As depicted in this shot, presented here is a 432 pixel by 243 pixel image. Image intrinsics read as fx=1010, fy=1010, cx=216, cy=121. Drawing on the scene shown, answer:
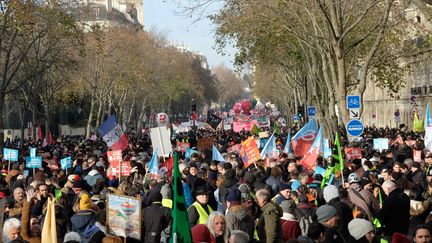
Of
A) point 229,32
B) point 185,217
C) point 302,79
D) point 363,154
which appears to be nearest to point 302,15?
point 229,32

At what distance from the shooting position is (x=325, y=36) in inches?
1409

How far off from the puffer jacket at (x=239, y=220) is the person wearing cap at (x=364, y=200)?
6.00 feet

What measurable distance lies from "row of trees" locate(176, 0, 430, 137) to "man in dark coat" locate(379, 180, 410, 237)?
13.7 m

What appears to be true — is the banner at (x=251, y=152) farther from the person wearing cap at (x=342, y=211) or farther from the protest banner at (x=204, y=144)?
the person wearing cap at (x=342, y=211)

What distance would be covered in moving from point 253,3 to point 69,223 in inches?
910

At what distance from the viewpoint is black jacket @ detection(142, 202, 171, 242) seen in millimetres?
11281

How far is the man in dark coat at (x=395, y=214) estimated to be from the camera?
1159cm

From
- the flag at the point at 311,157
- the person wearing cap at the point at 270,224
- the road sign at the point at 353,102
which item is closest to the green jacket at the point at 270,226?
the person wearing cap at the point at 270,224

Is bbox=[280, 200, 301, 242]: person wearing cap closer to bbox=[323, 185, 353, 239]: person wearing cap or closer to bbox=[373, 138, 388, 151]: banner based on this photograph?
bbox=[323, 185, 353, 239]: person wearing cap

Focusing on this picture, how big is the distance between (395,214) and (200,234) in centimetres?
318

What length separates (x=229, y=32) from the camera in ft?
138

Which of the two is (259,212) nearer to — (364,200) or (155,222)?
(364,200)

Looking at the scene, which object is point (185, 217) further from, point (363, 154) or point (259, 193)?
point (363, 154)

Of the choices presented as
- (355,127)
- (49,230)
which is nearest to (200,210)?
(49,230)
